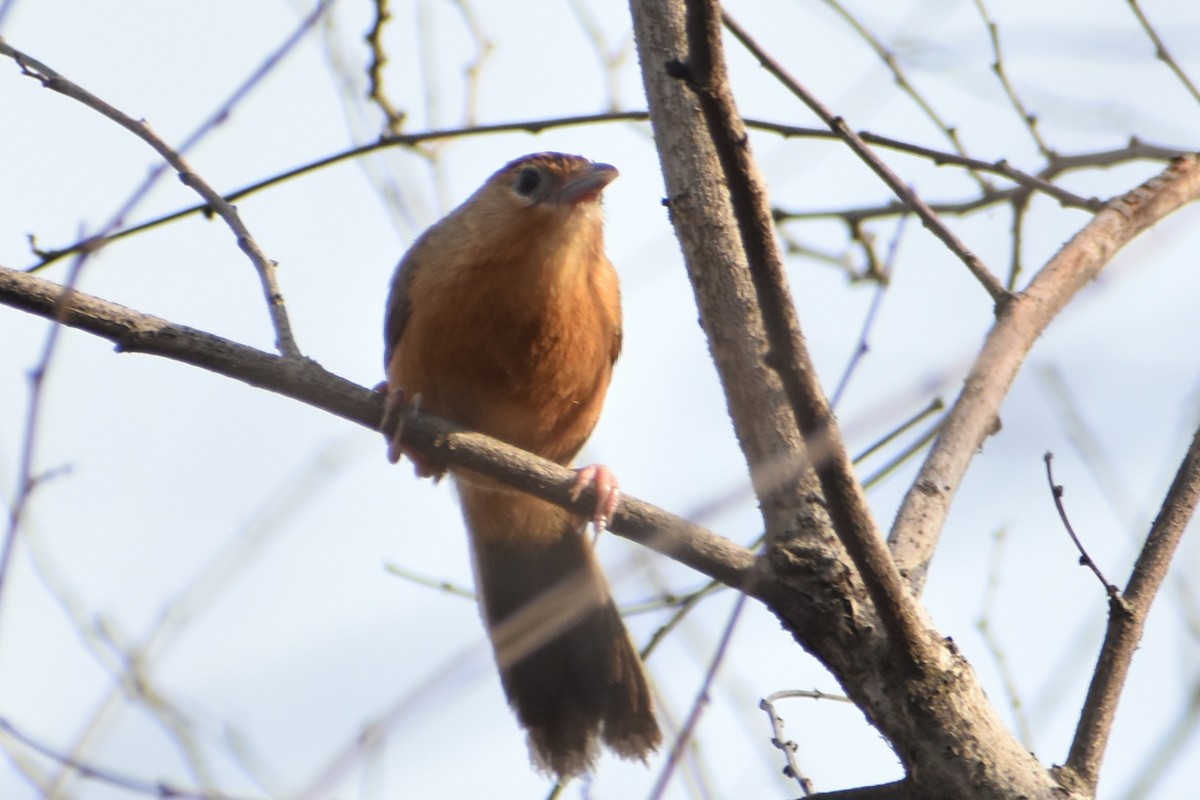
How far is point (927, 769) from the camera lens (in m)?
2.91

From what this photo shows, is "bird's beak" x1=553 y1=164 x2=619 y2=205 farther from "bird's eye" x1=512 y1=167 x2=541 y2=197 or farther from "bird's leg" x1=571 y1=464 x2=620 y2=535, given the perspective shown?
"bird's leg" x1=571 y1=464 x2=620 y2=535

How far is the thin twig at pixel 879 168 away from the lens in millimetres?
3562

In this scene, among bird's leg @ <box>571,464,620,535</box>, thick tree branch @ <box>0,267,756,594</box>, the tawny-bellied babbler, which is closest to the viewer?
thick tree branch @ <box>0,267,756,594</box>

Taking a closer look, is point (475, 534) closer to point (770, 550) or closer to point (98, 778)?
point (98, 778)

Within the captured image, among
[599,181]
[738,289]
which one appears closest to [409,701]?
[738,289]

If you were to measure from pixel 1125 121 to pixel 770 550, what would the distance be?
3.81 m

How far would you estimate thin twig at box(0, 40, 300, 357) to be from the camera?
395cm

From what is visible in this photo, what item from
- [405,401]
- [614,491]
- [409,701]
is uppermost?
[405,401]

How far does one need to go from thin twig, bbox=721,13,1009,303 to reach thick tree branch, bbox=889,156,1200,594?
0.13 meters

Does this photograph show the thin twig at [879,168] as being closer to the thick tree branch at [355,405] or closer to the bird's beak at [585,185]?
the thick tree branch at [355,405]

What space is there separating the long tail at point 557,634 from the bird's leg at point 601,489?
1296 mm

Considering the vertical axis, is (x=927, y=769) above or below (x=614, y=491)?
below

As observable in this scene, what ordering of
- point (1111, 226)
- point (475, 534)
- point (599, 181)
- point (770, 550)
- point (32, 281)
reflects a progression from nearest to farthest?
point (770, 550)
point (32, 281)
point (1111, 226)
point (599, 181)
point (475, 534)

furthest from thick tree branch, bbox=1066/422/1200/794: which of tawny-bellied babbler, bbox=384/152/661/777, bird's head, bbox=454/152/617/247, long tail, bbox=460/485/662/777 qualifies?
bird's head, bbox=454/152/617/247
